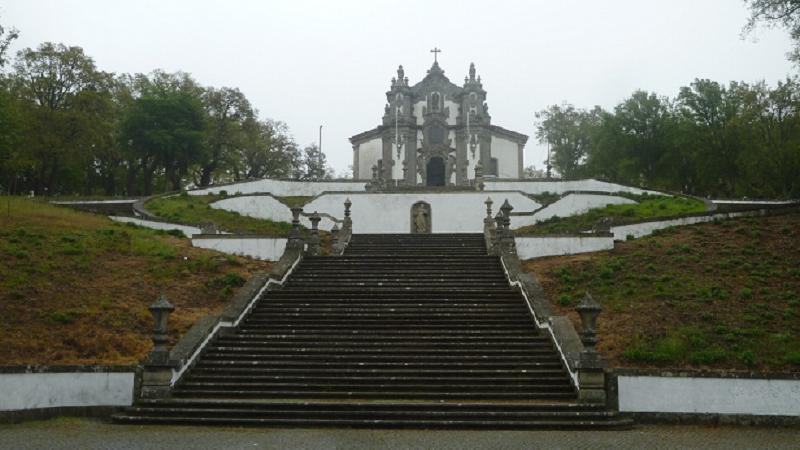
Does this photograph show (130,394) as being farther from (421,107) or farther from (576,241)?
(421,107)

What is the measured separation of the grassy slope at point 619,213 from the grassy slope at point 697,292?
5.96 meters

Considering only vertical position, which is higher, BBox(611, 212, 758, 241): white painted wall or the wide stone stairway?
BBox(611, 212, 758, 241): white painted wall

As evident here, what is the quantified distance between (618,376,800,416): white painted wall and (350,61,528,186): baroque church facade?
37.2 m

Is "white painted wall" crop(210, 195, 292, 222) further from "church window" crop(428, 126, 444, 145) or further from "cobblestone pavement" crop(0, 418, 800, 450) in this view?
"cobblestone pavement" crop(0, 418, 800, 450)

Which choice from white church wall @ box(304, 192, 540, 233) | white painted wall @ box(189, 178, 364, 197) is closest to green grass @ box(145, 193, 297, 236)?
white church wall @ box(304, 192, 540, 233)

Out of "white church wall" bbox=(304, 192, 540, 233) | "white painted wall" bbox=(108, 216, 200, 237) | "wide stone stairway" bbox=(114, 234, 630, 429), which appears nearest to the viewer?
"wide stone stairway" bbox=(114, 234, 630, 429)

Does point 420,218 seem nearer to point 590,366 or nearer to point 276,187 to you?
point 276,187

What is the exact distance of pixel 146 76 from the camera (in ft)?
185

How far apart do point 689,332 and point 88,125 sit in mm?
37584

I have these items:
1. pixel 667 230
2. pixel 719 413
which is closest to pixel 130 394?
pixel 719 413

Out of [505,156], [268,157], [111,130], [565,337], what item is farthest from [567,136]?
[565,337]

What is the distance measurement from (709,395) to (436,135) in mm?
40348

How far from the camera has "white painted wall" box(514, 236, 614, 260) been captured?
2700 cm

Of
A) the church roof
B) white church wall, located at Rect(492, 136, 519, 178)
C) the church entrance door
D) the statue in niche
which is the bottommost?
the statue in niche
